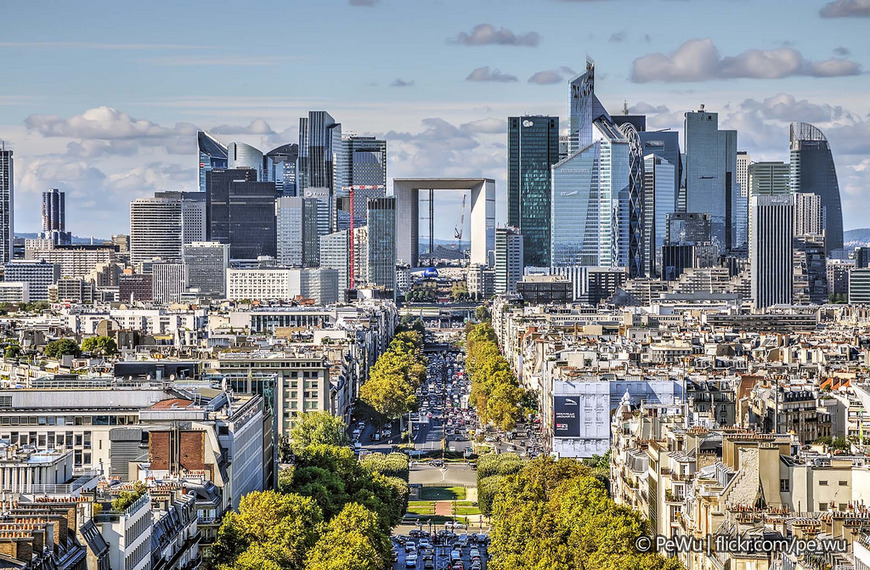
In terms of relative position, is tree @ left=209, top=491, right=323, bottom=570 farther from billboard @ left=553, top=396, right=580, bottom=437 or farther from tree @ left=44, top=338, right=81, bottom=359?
tree @ left=44, top=338, right=81, bottom=359

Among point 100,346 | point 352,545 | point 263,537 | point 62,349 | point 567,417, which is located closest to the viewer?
point 263,537

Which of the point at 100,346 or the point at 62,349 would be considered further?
the point at 100,346

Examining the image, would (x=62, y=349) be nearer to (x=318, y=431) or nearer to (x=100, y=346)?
(x=100, y=346)

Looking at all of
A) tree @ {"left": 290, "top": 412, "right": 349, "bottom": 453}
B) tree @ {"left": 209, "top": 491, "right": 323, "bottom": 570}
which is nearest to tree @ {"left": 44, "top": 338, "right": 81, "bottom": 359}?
tree @ {"left": 290, "top": 412, "right": 349, "bottom": 453}

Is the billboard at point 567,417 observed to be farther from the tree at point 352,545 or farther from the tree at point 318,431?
the tree at point 352,545

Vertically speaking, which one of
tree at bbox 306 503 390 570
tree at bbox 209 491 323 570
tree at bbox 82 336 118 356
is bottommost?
tree at bbox 306 503 390 570

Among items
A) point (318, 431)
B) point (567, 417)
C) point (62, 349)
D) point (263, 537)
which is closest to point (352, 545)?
point (263, 537)

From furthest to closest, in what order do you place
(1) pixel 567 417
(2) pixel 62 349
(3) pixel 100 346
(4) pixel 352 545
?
(3) pixel 100 346, (2) pixel 62 349, (1) pixel 567 417, (4) pixel 352 545
